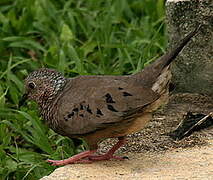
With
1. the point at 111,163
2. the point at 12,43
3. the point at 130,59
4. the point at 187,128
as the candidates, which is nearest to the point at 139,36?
the point at 130,59

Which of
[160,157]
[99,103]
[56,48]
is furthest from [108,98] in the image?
[56,48]

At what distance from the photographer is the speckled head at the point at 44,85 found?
4547 mm

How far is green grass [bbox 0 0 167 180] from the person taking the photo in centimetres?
512

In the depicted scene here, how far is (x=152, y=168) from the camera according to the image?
4172 millimetres

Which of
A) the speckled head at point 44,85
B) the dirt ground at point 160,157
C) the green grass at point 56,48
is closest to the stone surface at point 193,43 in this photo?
the dirt ground at point 160,157

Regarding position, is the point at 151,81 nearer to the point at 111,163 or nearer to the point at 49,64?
the point at 111,163

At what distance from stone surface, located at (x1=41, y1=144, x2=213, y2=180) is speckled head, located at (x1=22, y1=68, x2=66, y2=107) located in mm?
581

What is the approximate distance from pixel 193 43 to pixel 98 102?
4.40ft

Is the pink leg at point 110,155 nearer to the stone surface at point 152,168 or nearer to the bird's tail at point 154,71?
the stone surface at point 152,168

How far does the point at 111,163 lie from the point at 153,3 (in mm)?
3469

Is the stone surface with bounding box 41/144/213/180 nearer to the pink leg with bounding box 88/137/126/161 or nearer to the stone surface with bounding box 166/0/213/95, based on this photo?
the pink leg with bounding box 88/137/126/161

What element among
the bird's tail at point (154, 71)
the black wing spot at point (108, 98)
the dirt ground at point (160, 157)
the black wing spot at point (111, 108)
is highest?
the bird's tail at point (154, 71)

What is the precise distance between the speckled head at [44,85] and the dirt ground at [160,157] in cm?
56

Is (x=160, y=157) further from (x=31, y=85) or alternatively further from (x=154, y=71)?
(x=31, y=85)
